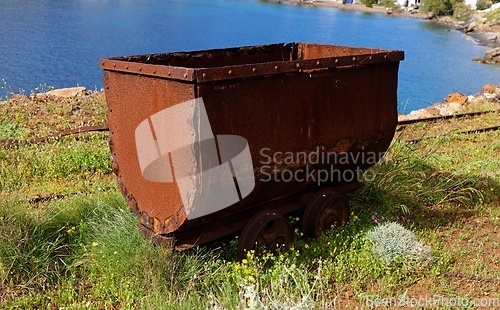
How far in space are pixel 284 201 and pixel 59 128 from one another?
19.2 ft

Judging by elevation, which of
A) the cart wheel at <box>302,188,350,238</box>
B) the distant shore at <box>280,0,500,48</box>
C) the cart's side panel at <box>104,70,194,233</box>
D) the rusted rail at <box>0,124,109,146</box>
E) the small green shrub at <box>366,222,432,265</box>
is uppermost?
the cart's side panel at <box>104,70,194,233</box>

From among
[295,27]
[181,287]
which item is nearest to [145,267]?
[181,287]

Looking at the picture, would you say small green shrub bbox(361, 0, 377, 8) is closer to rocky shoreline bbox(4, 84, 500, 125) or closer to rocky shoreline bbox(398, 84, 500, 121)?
rocky shoreline bbox(4, 84, 500, 125)

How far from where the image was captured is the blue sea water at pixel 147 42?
2338 centimetres

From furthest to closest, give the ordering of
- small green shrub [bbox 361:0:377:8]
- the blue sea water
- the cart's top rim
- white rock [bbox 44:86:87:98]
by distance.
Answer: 1. small green shrub [bbox 361:0:377:8]
2. the blue sea water
3. white rock [bbox 44:86:87:98]
4. the cart's top rim

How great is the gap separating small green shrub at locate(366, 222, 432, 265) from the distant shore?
50943 mm

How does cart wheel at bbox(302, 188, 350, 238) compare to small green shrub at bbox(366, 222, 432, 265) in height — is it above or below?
above

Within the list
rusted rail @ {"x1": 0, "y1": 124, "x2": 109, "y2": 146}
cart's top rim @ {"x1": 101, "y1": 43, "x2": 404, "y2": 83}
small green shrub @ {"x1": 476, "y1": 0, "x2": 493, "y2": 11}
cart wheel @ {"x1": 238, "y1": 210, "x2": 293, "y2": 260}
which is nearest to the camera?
cart's top rim @ {"x1": 101, "y1": 43, "x2": 404, "y2": 83}

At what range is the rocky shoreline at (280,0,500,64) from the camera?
39700 mm

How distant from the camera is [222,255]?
469 cm

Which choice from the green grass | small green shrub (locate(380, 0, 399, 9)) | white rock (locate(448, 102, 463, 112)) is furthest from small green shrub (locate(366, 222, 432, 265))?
small green shrub (locate(380, 0, 399, 9))

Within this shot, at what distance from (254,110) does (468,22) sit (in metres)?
78.4

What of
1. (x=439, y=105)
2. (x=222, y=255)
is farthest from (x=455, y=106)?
(x=222, y=255)

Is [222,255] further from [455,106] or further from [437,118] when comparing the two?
[455,106]
